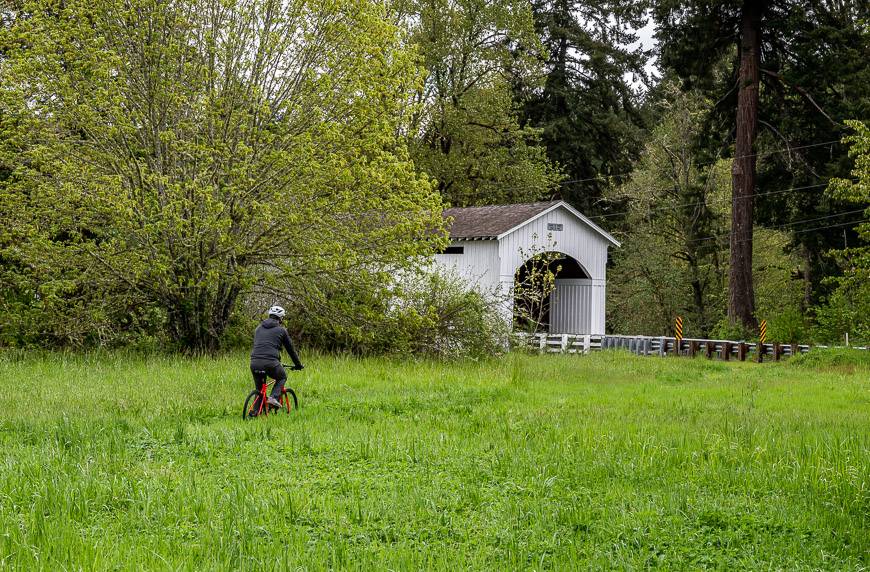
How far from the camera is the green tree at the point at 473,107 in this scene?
128ft

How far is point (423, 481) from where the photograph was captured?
7953mm

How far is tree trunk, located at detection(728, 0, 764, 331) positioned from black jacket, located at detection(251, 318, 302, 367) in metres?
22.7

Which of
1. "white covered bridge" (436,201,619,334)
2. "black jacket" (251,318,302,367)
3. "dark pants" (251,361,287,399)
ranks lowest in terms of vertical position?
"dark pants" (251,361,287,399)

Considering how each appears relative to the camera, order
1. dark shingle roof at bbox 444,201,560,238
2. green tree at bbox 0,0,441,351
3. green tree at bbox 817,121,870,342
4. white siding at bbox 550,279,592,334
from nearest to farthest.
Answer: green tree at bbox 0,0,441,351
green tree at bbox 817,121,870,342
dark shingle roof at bbox 444,201,560,238
white siding at bbox 550,279,592,334

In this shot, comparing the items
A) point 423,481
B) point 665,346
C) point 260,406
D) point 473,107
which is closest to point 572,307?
point 665,346

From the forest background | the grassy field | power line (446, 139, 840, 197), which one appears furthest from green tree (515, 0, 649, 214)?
the grassy field

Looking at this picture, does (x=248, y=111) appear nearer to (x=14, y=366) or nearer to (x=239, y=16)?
(x=239, y=16)

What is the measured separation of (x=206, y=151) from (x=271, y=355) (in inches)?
322

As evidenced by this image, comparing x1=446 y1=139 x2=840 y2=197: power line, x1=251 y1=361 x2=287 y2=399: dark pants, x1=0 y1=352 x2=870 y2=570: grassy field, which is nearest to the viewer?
x1=0 y1=352 x2=870 y2=570: grassy field

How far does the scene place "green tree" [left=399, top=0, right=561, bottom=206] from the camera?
1540 inches

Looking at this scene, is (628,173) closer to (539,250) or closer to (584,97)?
(584,97)

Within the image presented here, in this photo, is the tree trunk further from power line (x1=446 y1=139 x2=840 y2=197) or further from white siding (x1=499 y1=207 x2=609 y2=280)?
white siding (x1=499 y1=207 x2=609 y2=280)

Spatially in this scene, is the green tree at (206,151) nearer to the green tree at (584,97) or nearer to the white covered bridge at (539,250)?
the white covered bridge at (539,250)

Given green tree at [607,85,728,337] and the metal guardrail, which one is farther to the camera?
green tree at [607,85,728,337]
